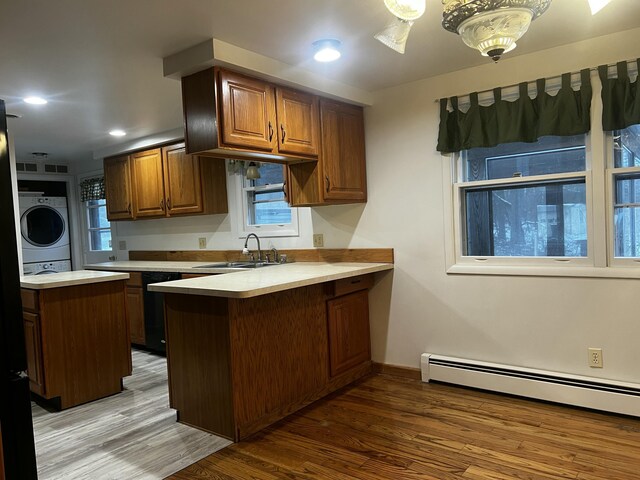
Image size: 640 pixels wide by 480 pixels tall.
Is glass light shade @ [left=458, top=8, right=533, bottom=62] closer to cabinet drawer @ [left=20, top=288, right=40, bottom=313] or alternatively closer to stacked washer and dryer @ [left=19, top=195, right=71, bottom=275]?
cabinet drawer @ [left=20, top=288, right=40, bottom=313]

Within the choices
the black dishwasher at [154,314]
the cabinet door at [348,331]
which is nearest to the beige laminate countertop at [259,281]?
the cabinet door at [348,331]

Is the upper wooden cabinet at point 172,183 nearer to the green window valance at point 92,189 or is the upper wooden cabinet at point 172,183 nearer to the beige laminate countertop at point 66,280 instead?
the green window valance at point 92,189

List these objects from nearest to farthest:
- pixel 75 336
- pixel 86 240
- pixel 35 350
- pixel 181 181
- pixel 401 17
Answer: pixel 401 17 < pixel 35 350 < pixel 75 336 < pixel 181 181 < pixel 86 240

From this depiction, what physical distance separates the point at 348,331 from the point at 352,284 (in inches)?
13.9

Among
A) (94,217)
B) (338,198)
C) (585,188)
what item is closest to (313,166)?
(338,198)

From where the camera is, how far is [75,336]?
10.6ft

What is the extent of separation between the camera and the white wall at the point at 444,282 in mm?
2812

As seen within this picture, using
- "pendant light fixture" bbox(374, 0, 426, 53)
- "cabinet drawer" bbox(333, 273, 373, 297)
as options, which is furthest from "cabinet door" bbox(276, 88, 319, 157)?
"pendant light fixture" bbox(374, 0, 426, 53)

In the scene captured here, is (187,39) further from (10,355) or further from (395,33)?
(10,355)

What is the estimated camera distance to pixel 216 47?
8.20 feet

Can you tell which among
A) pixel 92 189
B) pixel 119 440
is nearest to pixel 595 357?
pixel 119 440

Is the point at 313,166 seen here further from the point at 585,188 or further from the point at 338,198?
the point at 585,188

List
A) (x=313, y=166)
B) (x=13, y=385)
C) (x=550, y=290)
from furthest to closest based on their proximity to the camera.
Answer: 1. (x=313, y=166)
2. (x=550, y=290)
3. (x=13, y=385)

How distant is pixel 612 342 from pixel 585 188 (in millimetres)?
955
